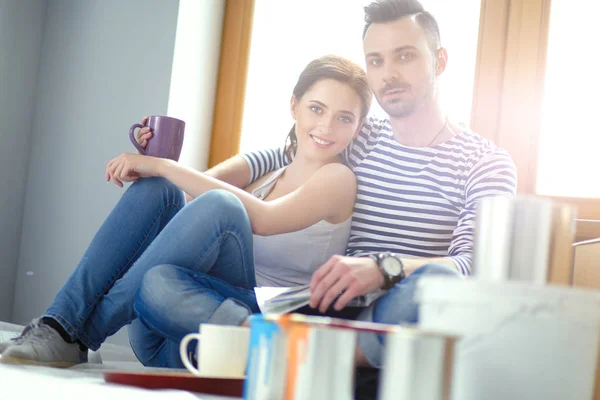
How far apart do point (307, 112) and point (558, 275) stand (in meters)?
1.03

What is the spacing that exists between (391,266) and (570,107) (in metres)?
0.87

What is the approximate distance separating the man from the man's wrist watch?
195 mm

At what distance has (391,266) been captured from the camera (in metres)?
1.01

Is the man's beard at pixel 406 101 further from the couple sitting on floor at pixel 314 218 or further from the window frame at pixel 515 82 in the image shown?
the window frame at pixel 515 82

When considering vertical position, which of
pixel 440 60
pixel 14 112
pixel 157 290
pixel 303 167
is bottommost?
pixel 157 290

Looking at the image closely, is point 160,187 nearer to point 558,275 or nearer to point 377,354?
point 377,354

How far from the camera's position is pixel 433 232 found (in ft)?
4.35

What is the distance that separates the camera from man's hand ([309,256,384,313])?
3.18 feet

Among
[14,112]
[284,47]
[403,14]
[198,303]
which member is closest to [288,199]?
[198,303]

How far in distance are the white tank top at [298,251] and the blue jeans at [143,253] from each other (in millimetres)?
170

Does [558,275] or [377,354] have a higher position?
[558,275]

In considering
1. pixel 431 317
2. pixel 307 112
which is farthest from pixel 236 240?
pixel 431 317

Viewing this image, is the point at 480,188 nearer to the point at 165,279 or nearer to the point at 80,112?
the point at 165,279

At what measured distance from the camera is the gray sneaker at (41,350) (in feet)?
3.34
